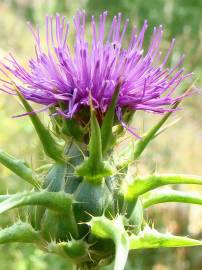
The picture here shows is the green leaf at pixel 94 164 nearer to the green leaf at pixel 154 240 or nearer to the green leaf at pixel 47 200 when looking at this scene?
the green leaf at pixel 47 200

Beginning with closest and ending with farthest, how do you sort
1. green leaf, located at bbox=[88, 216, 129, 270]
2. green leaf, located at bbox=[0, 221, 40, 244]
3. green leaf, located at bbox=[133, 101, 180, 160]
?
green leaf, located at bbox=[88, 216, 129, 270]
green leaf, located at bbox=[0, 221, 40, 244]
green leaf, located at bbox=[133, 101, 180, 160]

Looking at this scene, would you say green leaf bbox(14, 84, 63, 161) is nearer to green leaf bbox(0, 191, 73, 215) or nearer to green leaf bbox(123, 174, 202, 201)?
green leaf bbox(0, 191, 73, 215)

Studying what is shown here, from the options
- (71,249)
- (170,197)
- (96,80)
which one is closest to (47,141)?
(96,80)

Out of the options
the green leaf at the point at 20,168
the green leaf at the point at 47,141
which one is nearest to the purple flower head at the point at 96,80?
the green leaf at the point at 47,141

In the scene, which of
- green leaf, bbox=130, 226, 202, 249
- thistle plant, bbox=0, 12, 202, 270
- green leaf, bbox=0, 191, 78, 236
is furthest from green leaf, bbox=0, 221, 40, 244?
green leaf, bbox=130, 226, 202, 249

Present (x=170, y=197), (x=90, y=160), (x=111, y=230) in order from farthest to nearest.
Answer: (x=170, y=197), (x=90, y=160), (x=111, y=230)

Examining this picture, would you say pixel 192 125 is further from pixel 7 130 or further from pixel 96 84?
pixel 96 84

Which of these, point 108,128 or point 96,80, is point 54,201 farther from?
point 96,80
